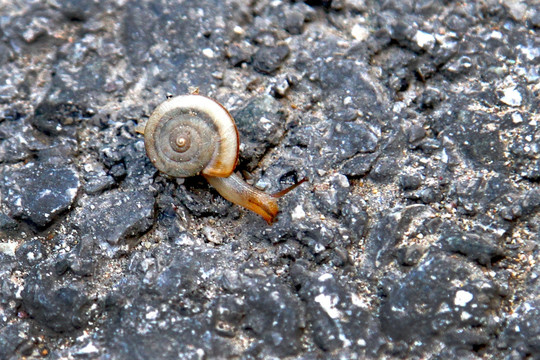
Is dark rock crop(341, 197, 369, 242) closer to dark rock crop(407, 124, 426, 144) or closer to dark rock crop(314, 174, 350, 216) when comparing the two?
dark rock crop(314, 174, 350, 216)

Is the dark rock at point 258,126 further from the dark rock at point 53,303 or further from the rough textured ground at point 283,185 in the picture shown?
the dark rock at point 53,303

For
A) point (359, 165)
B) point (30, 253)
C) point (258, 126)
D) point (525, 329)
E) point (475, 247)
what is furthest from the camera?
point (258, 126)

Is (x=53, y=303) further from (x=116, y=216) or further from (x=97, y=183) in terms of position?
(x=97, y=183)

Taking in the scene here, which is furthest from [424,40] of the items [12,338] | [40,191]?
[12,338]

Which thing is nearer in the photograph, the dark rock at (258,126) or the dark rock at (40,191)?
the dark rock at (40,191)

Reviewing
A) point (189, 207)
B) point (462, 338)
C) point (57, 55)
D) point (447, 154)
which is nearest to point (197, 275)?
point (189, 207)

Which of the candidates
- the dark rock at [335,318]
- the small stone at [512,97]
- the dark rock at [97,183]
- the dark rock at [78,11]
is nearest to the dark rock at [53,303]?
the dark rock at [97,183]

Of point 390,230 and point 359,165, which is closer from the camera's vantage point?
point 390,230

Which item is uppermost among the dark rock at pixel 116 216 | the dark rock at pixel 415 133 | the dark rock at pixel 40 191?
the dark rock at pixel 415 133
